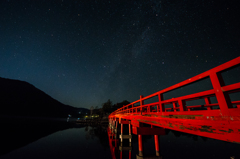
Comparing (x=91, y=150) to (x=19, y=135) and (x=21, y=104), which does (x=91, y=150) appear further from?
(x=21, y=104)

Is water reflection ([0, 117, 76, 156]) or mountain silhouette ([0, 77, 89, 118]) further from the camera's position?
mountain silhouette ([0, 77, 89, 118])

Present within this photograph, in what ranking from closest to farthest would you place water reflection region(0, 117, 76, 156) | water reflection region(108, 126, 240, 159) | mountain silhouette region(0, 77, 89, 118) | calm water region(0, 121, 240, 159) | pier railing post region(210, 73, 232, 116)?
pier railing post region(210, 73, 232, 116), water reflection region(108, 126, 240, 159), calm water region(0, 121, 240, 159), water reflection region(0, 117, 76, 156), mountain silhouette region(0, 77, 89, 118)

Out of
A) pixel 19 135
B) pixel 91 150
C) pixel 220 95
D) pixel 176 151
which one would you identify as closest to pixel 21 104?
pixel 19 135

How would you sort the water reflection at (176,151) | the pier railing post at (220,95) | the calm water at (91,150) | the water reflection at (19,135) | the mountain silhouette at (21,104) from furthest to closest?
the mountain silhouette at (21,104) < the water reflection at (19,135) < the calm water at (91,150) < the water reflection at (176,151) < the pier railing post at (220,95)

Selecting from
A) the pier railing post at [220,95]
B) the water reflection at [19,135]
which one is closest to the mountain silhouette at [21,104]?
the water reflection at [19,135]

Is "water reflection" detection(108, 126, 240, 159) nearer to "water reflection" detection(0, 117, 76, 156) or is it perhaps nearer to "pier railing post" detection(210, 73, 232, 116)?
"pier railing post" detection(210, 73, 232, 116)

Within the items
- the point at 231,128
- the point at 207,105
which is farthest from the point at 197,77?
the point at 207,105

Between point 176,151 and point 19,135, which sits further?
point 19,135

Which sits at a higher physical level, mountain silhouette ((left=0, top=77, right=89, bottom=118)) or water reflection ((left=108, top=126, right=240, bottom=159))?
mountain silhouette ((left=0, top=77, right=89, bottom=118))

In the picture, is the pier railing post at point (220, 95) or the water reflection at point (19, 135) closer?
the pier railing post at point (220, 95)

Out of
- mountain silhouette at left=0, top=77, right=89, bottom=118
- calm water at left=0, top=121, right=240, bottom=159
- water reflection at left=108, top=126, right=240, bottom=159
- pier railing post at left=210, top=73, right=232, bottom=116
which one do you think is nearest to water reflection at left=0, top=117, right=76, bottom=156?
calm water at left=0, top=121, right=240, bottom=159

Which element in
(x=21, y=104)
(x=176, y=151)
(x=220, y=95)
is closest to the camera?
(x=220, y=95)

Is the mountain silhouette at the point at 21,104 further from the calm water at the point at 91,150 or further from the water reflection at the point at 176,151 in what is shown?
the water reflection at the point at 176,151

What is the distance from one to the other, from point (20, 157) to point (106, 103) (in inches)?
1800
